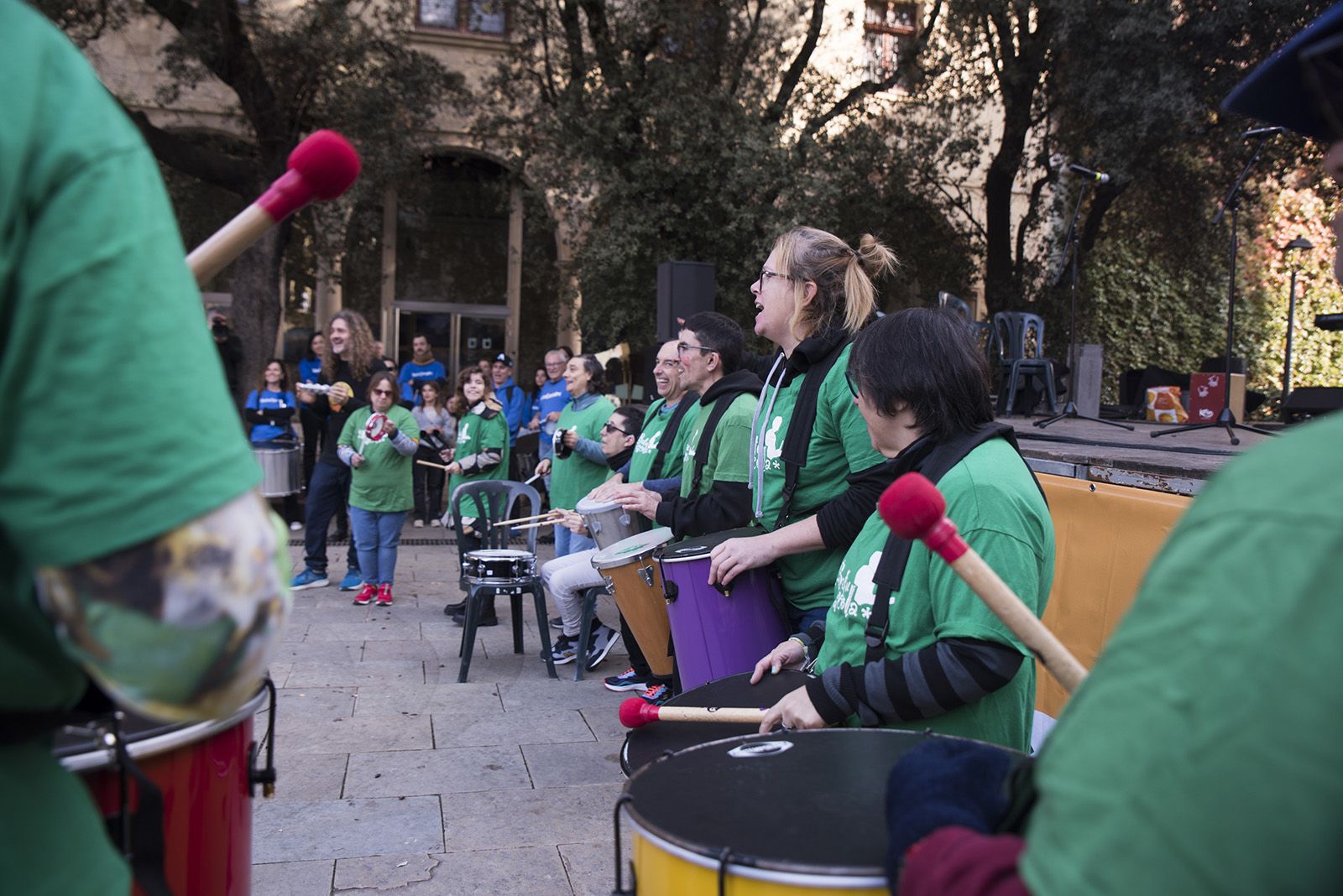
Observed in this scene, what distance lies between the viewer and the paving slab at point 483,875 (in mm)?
3580

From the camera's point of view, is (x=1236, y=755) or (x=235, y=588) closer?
(x=1236, y=755)

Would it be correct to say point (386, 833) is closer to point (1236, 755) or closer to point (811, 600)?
point (811, 600)

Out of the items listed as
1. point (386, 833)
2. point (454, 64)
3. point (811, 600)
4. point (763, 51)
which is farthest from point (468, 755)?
point (454, 64)

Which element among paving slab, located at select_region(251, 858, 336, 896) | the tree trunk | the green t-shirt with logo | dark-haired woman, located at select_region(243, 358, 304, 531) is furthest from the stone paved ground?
the tree trunk

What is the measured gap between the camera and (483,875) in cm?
370

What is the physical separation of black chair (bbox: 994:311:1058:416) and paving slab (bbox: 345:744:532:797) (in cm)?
821

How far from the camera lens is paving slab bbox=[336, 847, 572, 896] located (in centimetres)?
358

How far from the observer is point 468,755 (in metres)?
4.97

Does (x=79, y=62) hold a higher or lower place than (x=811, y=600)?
higher

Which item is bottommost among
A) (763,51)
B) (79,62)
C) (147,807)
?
(147,807)

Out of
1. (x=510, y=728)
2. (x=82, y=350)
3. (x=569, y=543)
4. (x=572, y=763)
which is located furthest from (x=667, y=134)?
(x=82, y=350)

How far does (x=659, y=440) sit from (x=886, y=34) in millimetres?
12164

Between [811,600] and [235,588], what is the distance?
2918 millimetres

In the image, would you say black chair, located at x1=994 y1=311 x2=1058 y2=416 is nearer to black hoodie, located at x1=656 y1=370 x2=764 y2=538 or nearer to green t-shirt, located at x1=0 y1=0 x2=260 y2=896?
black hoodie, located at x1=656 y1=370 x2=764 y2=538
